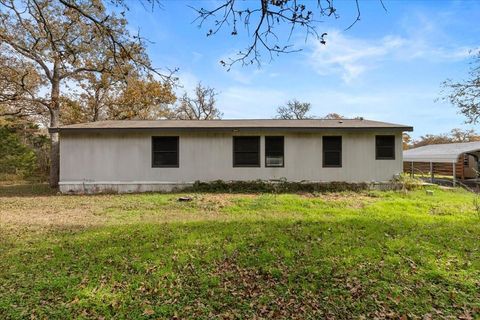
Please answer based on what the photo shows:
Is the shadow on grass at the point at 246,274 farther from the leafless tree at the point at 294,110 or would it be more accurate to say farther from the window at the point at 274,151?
the leafless tree at the point at 294,110

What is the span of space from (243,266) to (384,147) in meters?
9.63

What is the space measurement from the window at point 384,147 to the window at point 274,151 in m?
3.77

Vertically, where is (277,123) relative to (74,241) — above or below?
above

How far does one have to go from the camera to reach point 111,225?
6254 mm

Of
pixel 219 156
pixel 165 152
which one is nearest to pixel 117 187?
pixel 165 152

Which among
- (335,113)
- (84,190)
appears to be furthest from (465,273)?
(335,113)

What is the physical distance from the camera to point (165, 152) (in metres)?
11.6

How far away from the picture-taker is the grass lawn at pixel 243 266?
329 centimetres

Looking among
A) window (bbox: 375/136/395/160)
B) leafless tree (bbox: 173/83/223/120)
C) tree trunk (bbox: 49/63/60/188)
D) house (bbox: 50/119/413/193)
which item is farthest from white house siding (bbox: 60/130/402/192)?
leafless tree (bbox: 173/83/223/120)

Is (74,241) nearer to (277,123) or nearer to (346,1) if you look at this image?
(346,1)

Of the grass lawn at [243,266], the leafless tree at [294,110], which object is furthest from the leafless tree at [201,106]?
the grass lawn at [243,266]

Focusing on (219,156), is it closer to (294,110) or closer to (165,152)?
(165,152)

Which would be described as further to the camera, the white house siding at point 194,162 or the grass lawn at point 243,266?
the white house siding at point 194,162

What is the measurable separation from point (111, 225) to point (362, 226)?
514 cm
